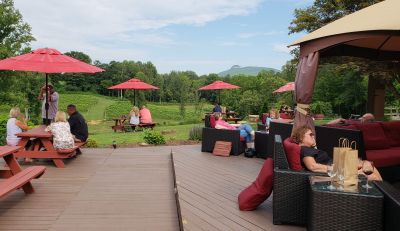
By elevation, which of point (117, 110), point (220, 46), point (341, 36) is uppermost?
point (220, 46)

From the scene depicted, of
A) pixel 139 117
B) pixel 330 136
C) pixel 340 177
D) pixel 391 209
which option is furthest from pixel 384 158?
pixel 139 117

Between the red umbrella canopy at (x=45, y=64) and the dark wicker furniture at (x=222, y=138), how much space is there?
2.43 meters

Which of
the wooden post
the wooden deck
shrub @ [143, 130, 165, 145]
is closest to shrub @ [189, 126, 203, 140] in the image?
shrub @ [143, 130, 165, 145]

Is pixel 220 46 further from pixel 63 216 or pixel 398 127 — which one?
pixel 63 216

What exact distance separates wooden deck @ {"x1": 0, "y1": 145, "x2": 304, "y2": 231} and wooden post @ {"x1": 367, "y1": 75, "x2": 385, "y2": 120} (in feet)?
33.9

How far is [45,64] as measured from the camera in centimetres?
634

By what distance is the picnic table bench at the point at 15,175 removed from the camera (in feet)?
12.8

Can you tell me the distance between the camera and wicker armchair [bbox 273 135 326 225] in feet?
11.0

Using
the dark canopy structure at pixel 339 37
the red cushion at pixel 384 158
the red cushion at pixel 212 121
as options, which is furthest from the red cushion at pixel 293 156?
the red cushion at pixel 212 121

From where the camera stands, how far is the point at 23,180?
13.7 ft

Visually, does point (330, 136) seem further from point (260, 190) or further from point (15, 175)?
point (15, 175)

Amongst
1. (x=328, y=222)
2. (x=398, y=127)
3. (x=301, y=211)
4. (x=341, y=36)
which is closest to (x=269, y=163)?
(x=301, y=211)

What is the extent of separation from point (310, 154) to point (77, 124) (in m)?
4.91

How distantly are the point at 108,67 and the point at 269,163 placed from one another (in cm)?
6754
